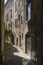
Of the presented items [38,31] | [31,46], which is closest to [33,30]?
[38,31]

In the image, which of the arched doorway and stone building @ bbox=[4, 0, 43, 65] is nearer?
stone building @ bbox=[4, 0, 43, 65]

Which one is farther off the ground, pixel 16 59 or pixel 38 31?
pixel 38 31

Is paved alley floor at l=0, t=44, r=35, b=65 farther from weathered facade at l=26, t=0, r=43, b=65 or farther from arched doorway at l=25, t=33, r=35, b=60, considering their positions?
weathered facade at l=26, t=0, r=43, b=65

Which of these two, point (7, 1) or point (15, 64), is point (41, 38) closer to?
point (15, 64)

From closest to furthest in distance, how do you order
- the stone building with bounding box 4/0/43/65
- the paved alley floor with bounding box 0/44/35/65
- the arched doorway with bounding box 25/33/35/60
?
the stone building with bounding box 4/0/43/65 → the paved alley floor with bounding box 0/44/35/65 → the arched doorway with bounding box 25/33/35/60

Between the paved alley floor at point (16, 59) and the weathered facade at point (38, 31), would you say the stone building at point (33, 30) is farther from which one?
the paved alley floor at point (16, 59)

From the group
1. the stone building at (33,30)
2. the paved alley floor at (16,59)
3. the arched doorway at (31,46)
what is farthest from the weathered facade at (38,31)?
the paved alley floor at (16,59)

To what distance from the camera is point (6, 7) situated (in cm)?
3562

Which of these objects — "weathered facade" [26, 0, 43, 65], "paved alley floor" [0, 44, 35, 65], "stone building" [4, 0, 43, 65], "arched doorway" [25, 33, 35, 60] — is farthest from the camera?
"arched doorway" [25, 33, 35, 60]

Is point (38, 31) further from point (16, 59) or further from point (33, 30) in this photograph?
point (16, 59)

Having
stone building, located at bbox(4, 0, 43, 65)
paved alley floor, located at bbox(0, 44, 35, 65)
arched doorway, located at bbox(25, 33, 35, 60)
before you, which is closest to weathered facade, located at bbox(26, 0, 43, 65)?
stone building, located at bbox(4, 0, 43, 65)

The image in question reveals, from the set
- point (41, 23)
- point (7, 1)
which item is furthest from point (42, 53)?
point (7, 1)

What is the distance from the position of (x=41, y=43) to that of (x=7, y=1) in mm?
26503

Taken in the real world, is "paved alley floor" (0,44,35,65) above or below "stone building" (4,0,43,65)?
below
